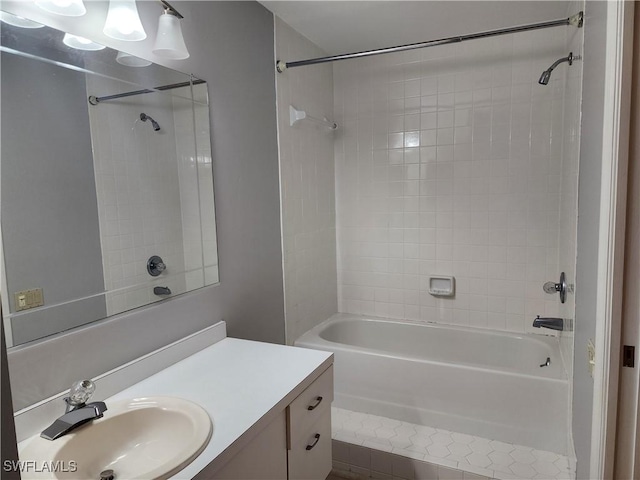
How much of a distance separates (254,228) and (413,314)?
59.6 inches

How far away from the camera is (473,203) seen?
9.04 feet

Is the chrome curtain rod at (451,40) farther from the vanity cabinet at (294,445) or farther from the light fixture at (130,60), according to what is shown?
Answer: the vanity cabinet at (294,445)

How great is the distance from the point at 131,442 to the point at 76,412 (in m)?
0.18

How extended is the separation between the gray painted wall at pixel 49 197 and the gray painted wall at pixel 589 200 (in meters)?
1.49

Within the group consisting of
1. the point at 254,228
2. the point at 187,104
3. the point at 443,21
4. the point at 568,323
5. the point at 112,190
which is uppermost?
the point at 443,21

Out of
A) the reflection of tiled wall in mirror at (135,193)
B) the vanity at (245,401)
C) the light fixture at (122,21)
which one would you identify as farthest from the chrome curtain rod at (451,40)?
the vanity at (245,401)

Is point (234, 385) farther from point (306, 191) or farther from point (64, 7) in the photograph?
point (306, 191)

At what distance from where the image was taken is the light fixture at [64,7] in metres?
1.12

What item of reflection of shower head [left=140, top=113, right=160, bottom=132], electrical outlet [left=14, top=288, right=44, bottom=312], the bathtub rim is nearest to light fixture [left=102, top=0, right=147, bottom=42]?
reflection of shower head [left=140, top=113, right=160, bottom=132]

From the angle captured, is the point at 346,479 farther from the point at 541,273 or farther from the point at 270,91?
the point at 270,91

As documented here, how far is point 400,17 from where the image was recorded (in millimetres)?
2307

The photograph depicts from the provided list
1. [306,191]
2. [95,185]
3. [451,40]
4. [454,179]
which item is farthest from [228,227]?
[454,179]

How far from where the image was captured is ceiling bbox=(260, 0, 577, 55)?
7.07 ft

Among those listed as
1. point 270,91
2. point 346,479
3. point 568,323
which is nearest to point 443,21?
point 270,91
